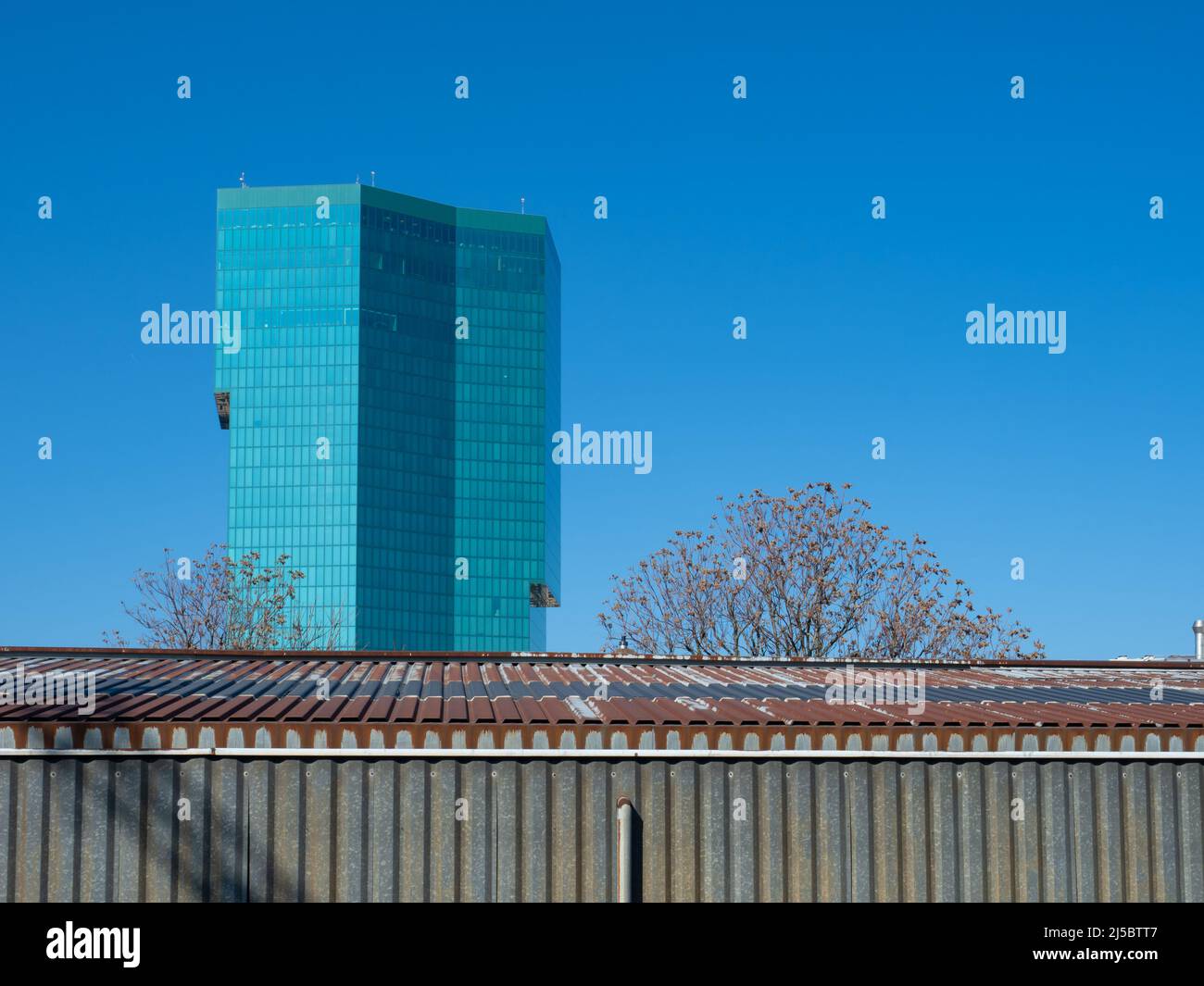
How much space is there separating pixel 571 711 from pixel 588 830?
113 centimetres

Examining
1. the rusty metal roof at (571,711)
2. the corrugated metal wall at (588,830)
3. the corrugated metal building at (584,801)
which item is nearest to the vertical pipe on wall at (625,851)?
the corrugated metal building at (584,801)

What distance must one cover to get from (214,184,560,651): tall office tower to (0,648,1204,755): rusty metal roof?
140 m

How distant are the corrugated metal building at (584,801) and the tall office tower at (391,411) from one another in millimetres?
143029

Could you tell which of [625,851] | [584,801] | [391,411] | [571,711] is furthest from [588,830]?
[391,411]

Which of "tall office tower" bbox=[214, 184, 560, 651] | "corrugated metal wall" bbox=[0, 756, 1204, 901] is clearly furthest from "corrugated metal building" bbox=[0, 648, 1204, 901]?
"tall office tower" bbox=[214, 184, 560, 651]

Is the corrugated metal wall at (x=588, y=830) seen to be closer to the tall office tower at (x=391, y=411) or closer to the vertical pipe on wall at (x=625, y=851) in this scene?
the vertical pipe on wall at (x=625, y=851)

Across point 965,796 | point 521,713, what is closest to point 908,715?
point 965,796

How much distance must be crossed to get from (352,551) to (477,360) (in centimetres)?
3562

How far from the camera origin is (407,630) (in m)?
161

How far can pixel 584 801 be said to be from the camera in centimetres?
1163

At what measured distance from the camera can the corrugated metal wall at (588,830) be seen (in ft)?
37.1

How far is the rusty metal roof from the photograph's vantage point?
37.6 feet
